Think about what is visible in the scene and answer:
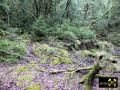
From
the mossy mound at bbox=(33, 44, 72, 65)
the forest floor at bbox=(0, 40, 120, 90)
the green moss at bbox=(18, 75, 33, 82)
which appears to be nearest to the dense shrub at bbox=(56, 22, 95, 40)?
the mossy mound at bbox=(33, 44, 72, 65)

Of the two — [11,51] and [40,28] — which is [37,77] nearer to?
[11,51]

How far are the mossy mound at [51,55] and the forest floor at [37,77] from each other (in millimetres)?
524

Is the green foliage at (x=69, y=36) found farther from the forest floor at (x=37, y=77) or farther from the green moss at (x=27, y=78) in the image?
the green moss at (x=27, y=78)

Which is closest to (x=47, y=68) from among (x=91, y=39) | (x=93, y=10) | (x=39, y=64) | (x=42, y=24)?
(x=39, y=64)

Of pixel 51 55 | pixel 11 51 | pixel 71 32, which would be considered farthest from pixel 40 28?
pixel 11 51

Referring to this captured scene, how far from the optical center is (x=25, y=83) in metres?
9.03

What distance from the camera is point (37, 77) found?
9.73 m

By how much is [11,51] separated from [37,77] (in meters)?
3.14

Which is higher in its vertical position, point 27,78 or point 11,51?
point 11,51

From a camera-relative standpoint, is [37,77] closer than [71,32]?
Yes

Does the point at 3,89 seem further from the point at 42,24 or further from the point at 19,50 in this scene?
the point at 42,24

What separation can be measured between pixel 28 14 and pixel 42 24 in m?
2.96

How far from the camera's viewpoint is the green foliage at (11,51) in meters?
11.8

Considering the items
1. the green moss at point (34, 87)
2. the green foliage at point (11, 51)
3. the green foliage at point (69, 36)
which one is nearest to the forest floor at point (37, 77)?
the green moss at point (34, 87)
